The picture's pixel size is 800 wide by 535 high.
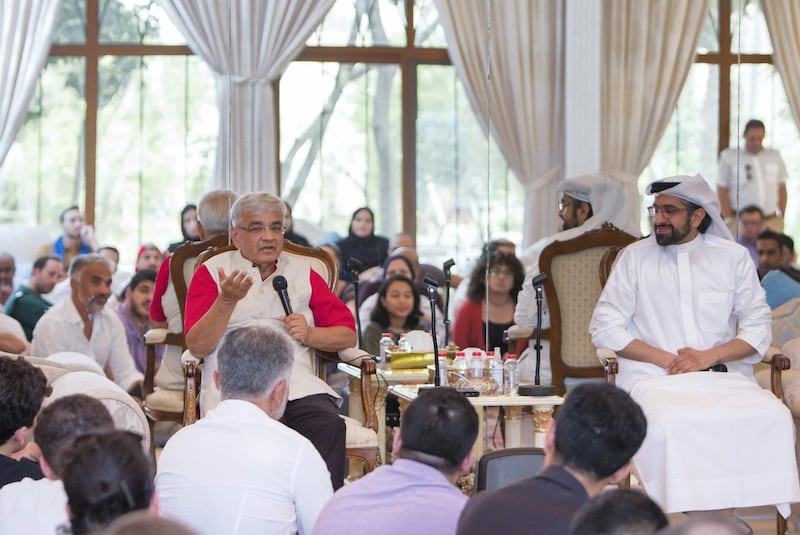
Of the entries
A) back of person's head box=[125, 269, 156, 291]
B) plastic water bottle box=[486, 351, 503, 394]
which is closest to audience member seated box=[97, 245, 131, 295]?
back of person's head box=[125, 269, 156, 291]

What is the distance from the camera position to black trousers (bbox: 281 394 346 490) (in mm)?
4039

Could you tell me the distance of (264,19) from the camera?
8000mm

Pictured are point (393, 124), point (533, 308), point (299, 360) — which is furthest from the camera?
point (393, 124)

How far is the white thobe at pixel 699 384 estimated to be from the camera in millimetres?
4023

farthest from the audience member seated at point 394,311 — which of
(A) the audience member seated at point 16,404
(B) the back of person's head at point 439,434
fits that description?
(B) the back of person's head at point 439,434

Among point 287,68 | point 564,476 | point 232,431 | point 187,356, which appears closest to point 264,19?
point 287,68

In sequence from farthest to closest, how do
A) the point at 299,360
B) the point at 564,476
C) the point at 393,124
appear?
the point at 393,124 < the point at 299,360 < the point at 564,476

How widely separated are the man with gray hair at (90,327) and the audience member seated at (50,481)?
10.1ft

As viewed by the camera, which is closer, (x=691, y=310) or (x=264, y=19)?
(x=691, y=310)

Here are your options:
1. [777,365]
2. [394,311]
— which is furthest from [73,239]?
[777,365]

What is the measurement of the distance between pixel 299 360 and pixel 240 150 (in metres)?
3.92

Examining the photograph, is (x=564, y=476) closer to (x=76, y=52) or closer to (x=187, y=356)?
(x=187, y=356)

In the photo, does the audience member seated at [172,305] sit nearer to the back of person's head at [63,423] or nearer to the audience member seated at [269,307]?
the audience member seated at [269,307]

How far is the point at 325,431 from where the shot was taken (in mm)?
4055
